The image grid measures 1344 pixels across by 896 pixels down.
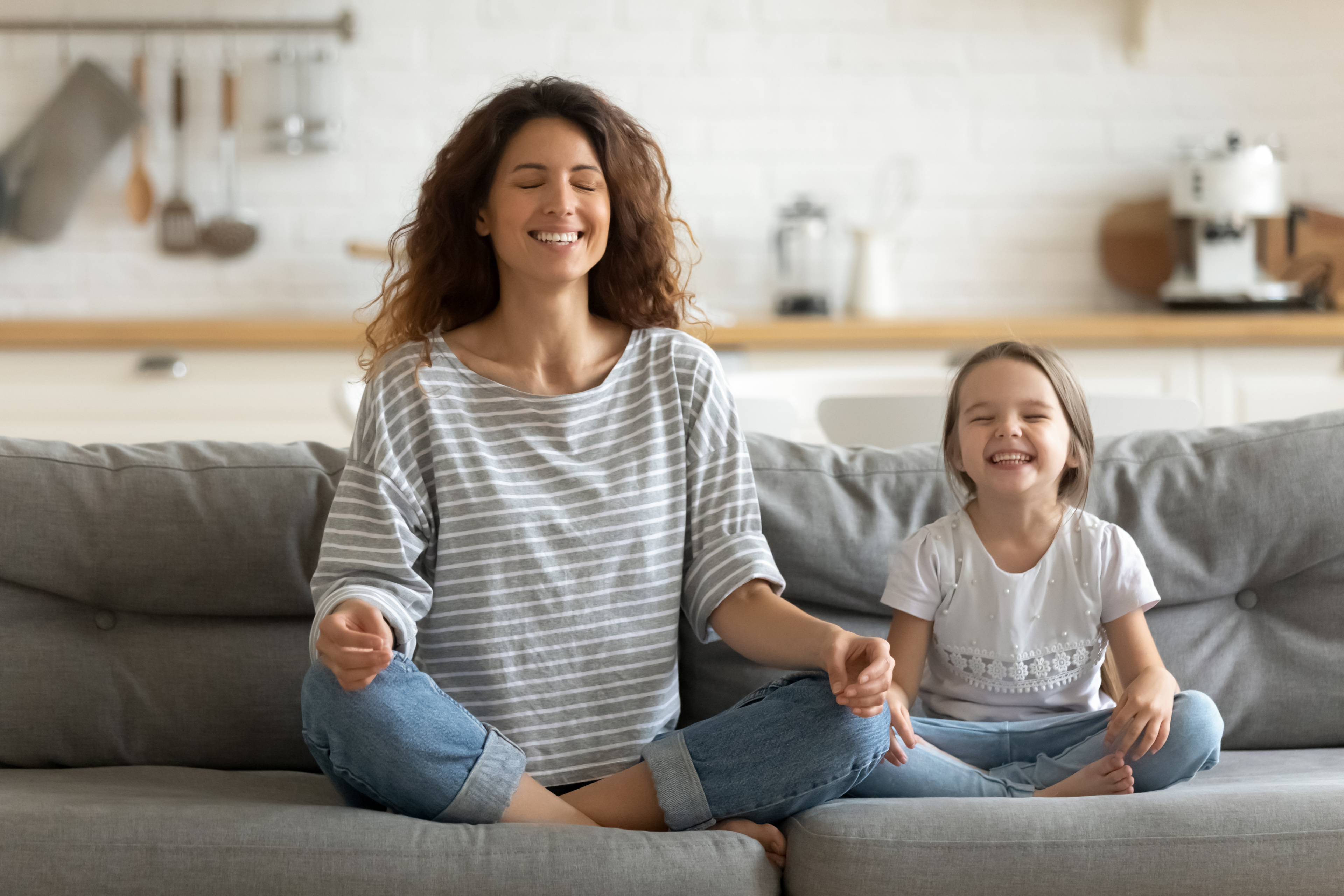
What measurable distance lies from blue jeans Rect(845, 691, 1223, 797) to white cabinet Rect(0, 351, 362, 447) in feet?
6.71

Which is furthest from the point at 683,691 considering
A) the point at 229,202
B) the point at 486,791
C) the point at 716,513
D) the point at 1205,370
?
the point at 229,202

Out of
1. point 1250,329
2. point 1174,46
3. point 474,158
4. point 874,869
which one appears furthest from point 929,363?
point 874,869

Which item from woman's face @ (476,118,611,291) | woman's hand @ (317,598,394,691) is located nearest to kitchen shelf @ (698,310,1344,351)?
woman's face @ (476,118,611,291)

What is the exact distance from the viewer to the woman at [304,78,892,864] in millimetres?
1305

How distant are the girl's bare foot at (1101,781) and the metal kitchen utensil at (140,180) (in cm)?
310

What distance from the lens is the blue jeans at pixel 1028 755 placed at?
1393 mm

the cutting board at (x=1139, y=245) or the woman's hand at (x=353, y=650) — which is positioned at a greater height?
the cutting board at (x=1139, y=245)

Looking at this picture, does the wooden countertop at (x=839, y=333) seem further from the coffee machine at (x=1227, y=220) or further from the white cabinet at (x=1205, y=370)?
Answer: the coffee machine at (x=1227, y=220)

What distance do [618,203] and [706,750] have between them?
0.64m

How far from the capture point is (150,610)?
63.0 inches

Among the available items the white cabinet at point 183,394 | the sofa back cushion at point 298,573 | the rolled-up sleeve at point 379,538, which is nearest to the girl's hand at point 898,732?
the sofa back cushion at point 298,573

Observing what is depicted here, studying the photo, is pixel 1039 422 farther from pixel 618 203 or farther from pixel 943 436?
pixel 618 203

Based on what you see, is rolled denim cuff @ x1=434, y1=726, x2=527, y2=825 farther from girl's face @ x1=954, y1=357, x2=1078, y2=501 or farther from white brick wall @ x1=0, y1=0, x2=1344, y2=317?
white brick wall @ x1=0, y1=0, x2=1344, y2=317

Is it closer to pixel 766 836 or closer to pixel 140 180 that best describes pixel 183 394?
pixel 140 180
